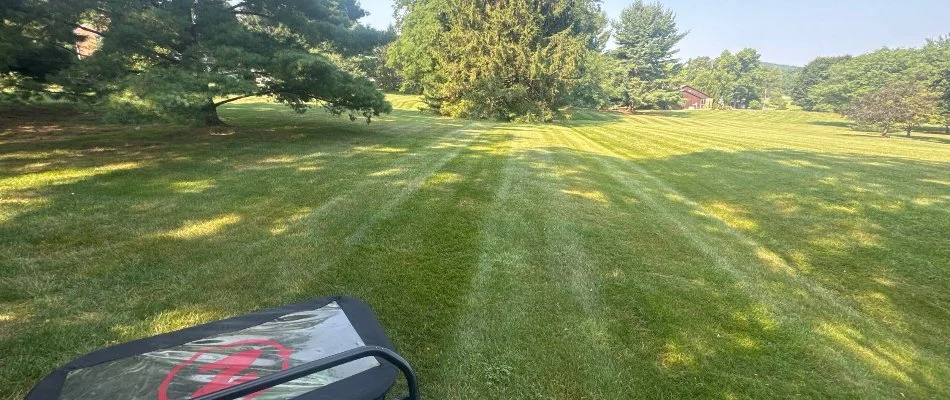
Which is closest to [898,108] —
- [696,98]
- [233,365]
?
[233,365]

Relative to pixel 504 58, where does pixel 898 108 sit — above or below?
below

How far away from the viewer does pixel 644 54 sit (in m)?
47.1

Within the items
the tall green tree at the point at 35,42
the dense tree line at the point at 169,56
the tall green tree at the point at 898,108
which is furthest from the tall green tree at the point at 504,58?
the tall green tree at the point at 898,108

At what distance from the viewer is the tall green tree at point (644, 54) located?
46094mm

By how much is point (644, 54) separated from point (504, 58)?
30.0 metres

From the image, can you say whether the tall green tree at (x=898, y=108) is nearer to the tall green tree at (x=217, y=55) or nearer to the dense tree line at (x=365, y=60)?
the dense tree line at (x=365, y=60)

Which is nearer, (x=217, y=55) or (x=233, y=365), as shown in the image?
(x=233, y=365)

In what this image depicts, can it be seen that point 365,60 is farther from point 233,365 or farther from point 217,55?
point 233,365

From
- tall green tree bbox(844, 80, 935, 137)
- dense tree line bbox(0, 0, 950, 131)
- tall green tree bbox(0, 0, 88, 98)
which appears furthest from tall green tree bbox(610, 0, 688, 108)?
tall green tree bbox(0, 0, 88, 98)

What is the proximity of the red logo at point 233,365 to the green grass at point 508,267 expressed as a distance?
98cm

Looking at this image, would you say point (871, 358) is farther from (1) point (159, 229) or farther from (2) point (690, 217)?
(1) point (159, 229)

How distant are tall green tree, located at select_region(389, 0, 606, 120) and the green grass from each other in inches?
685

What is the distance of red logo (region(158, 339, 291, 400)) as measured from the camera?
1.85 meters

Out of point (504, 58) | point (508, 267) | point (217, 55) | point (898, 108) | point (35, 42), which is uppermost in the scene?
point (504, 58)
